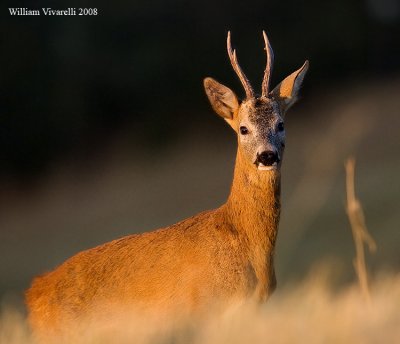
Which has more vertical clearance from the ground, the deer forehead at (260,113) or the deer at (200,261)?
the deer forehead at (260,113)

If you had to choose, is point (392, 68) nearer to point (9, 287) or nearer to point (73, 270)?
point (9, 287)

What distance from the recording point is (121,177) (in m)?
30.0

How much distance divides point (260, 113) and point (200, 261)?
1389mm

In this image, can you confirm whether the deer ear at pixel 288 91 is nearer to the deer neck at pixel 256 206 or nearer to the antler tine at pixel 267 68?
the antler tine at pixel 267 68

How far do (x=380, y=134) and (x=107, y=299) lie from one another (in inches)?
793

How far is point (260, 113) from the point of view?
11.1m

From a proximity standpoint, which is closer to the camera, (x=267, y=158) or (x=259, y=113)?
(x=267, y=158)

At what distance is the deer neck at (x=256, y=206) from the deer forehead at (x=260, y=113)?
32 cm

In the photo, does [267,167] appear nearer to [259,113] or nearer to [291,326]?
[259,113]

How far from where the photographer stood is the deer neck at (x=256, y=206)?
425 inches

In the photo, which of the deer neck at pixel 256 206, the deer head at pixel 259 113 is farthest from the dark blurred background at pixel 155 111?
the deer neck at pixel 256 206

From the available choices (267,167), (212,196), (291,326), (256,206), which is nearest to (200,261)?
(256,206)

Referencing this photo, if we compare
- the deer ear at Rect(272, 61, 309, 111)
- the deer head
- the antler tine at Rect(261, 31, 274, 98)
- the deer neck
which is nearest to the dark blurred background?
the deer ear at Rect(272, 61, 309, 111)


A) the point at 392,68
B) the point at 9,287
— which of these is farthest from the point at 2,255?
the point at 392,68
